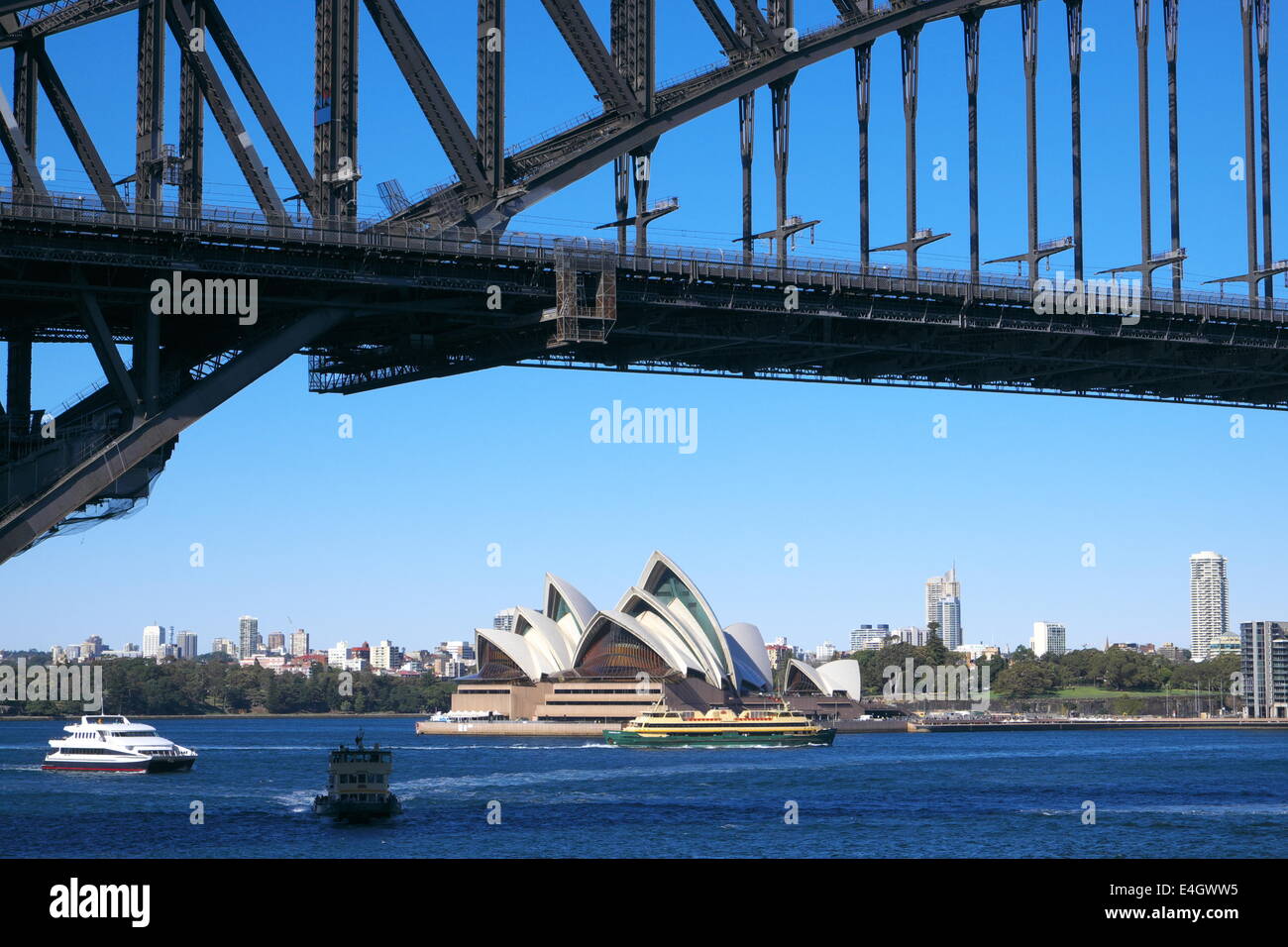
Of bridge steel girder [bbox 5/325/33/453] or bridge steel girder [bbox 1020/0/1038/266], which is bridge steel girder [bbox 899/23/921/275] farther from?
bridge steel girder [bbox 5/325/33/453]

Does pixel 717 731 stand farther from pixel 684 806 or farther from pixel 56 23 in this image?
pixel 56 23

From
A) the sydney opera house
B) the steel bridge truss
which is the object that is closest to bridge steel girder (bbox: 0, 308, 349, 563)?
the steel bridge truss

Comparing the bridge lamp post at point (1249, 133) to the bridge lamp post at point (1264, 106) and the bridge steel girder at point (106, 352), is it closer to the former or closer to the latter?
the bridge lamp post at point (1264, 106)

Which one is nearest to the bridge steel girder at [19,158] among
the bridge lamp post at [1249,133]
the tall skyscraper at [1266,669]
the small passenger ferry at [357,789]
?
the small passenger ferry at [357,789]

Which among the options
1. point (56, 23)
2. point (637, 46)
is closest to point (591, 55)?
point (637, 46)
